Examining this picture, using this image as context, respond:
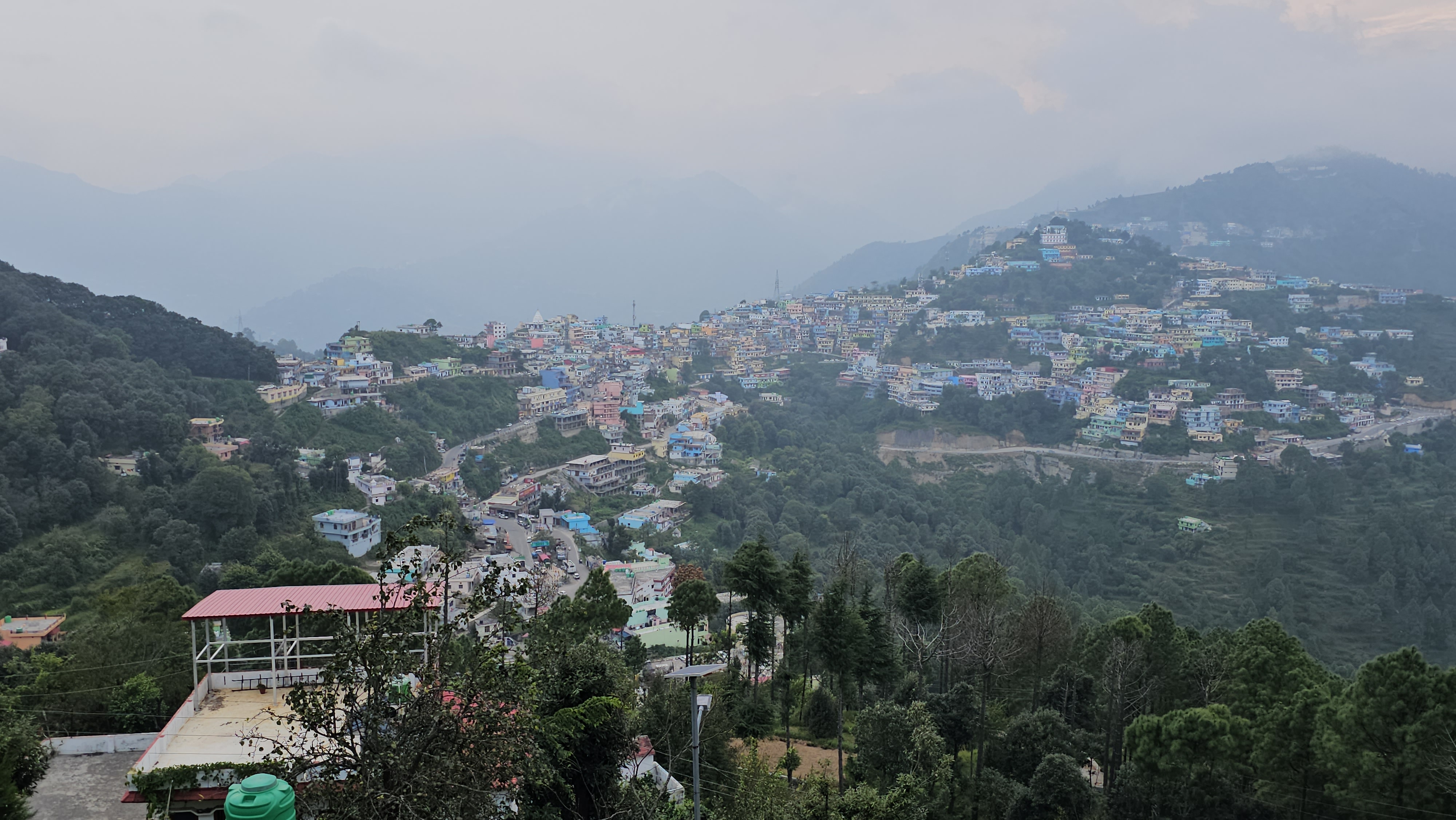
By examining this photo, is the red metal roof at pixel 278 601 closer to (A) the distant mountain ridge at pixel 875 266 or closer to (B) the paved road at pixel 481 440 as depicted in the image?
(B) the paved road at pixel 481 440

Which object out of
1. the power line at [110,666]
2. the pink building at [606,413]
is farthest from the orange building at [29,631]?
the pink building at [606,413]

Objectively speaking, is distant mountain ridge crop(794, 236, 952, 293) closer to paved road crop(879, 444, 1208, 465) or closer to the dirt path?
paved road crop(879, 444, 1208, 465)

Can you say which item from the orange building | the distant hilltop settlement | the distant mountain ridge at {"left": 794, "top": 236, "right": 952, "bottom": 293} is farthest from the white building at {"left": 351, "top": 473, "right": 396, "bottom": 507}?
the distant mountain ridge at {"left": 794, "top": 236, "right": 952, "bottom": 293}

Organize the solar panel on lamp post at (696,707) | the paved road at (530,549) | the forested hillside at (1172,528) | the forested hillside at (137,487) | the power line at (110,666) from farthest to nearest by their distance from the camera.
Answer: the forested hillside at (1172,528) < the paved road at (530,549) < the forested hillside at (137,487) < the power line at (110,666) < the solar panel on lamp post at (696,707)

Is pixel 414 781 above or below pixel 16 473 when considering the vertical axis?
above

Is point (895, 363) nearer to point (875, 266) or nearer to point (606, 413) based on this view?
point (606, 413)

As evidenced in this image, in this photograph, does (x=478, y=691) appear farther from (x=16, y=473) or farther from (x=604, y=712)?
(x=16, y=473)

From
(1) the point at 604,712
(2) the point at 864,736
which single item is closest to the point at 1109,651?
(2) the point at 864,736
